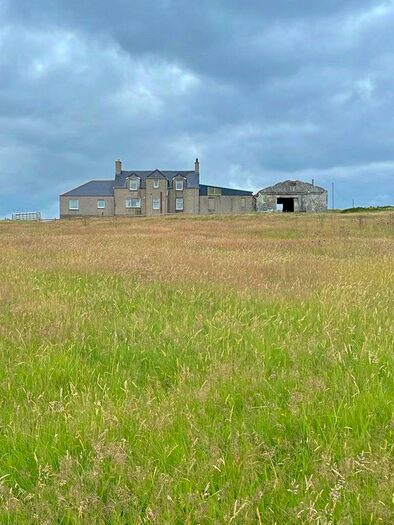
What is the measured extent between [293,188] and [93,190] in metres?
37.3

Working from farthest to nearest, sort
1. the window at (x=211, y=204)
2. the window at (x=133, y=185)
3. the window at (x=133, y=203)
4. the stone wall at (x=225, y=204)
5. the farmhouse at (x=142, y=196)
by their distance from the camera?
the window at (x=211, y=204) → the stone wall at (x=225, y=204) → the window at (x=133, y=185) → the window at (x=133, y=203) → the farmhouse at (x=142, y=196)

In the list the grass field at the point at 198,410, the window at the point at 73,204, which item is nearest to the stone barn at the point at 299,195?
the window at the point at 73,204

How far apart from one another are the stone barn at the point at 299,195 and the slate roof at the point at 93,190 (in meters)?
28.2

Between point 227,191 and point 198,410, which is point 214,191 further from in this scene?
point 198,410

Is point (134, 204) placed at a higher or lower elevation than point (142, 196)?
lower

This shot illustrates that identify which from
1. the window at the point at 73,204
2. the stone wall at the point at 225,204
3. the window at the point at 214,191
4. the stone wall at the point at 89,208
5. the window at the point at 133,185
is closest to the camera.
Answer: the window at the point at 133,185

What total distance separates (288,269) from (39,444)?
324 inches

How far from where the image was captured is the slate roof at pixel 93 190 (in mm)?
81938

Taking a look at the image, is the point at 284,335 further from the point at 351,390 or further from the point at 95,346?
the point at 95,346

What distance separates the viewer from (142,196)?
80.6 metres

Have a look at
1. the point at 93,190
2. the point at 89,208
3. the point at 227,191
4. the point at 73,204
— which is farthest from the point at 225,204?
the point at 73,204

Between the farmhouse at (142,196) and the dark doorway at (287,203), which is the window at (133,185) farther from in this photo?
the dark doorway at (287,203)

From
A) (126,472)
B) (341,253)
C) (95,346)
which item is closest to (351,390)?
(126,472)

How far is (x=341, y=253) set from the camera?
14562 millimetres
